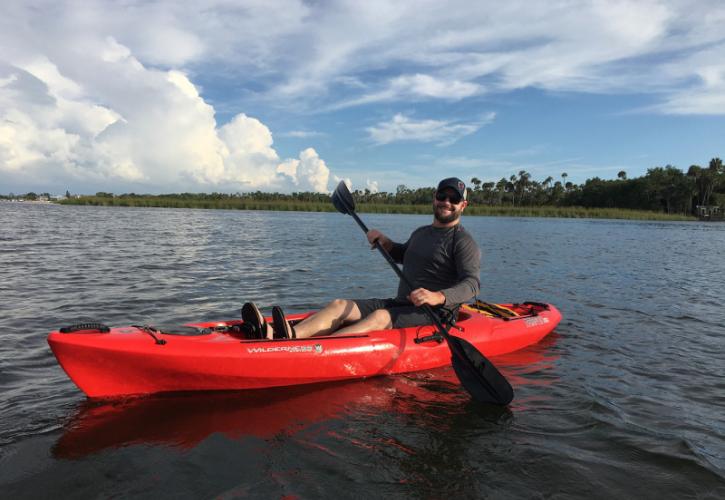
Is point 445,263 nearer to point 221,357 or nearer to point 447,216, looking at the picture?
point 447,216

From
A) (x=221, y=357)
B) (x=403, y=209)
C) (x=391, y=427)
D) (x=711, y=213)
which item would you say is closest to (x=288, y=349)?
(x=221, y=357)

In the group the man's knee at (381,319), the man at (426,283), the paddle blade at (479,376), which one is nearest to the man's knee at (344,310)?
the man at (426,283)

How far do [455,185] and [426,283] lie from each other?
1.06 metres

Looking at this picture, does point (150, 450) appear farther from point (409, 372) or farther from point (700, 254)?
point (700, 254)

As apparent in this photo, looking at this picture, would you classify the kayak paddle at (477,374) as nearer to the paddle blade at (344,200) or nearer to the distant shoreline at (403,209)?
the paddle blade at (344,200)

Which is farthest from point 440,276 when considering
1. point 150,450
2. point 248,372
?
point 150,450

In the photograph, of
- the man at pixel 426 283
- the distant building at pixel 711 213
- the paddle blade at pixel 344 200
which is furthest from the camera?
the distant building at pixel 711 213

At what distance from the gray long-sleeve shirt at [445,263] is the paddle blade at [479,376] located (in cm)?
46

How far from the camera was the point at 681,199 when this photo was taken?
69875 mm

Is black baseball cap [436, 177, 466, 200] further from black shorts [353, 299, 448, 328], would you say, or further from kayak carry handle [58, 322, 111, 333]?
kayak carry handle [58, 322, 111, 333]

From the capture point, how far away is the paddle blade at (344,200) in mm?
6633

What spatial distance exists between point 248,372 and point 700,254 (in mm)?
20464

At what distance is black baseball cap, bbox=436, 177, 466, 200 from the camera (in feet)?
15.1

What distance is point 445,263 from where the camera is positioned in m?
4.72
